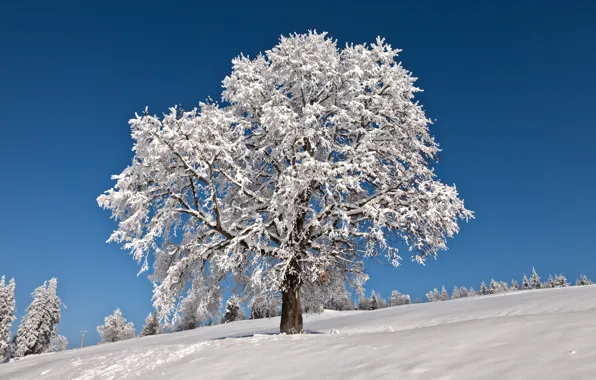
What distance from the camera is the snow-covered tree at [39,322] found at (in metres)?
52.3

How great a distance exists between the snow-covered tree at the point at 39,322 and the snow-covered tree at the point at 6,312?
2.30 metres

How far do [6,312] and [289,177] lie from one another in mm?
55713

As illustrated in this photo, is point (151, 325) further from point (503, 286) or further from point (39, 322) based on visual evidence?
point (503, 286)

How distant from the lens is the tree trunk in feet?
38.6

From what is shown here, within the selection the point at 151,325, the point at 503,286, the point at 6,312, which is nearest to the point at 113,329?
the point at 151,325

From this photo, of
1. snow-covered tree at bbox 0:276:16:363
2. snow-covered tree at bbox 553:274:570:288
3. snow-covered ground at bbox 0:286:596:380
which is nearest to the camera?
snow-covered ground at bbox 0:286:596:380

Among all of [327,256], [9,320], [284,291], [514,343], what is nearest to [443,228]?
[327,256]

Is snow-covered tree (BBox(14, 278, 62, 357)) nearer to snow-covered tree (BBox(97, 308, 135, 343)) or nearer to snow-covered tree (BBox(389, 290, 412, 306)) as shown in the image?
snow-covered tree (BBox(97, 308, 135, 343))

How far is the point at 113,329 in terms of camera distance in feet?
258

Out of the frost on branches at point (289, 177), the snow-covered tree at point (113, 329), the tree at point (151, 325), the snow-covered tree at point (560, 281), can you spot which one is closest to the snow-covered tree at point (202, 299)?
the frost on branches at point (289, 177)

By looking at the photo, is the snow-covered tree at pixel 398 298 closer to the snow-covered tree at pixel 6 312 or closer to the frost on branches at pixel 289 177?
the snow-covered tree at pixel 6 312

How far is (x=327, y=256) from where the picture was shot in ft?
36.9

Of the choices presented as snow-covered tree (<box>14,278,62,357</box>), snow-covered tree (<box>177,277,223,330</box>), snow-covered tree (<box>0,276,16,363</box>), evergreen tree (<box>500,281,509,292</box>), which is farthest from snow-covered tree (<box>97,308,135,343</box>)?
evergreen tree (<box>500,281,509,292</box>)

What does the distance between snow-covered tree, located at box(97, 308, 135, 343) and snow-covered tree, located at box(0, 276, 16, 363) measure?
28.8 metres
